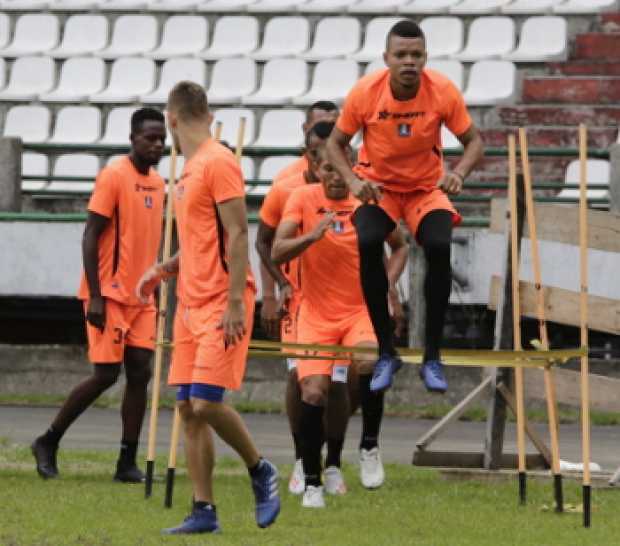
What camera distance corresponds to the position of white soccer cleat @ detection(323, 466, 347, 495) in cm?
1177

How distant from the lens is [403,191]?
1055cm

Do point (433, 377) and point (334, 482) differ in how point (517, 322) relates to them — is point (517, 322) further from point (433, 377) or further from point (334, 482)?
point (334, 482)

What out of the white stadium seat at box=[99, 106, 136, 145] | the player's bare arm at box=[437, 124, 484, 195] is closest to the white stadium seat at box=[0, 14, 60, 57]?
the white stadium seat at box=[99, 106, 136, 145]

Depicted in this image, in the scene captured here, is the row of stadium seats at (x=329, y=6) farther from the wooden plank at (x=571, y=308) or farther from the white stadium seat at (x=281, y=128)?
the wooden plank at (x=571, y=308)

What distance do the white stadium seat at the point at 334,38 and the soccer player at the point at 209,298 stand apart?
45.6 feet

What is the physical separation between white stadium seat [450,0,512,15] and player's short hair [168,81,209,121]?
14112 millimetres

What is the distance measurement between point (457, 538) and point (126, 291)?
3.71 metres

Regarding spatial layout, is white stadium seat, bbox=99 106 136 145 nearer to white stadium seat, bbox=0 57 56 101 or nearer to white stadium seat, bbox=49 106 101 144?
white stadium seat, bbox=49 106 101 144

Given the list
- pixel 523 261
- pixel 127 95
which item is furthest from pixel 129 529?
pixel 127 95

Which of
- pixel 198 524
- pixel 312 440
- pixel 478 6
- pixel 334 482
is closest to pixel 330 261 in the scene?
pixel 312 440

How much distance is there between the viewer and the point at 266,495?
9594 mm

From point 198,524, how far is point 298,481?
7.80 feet

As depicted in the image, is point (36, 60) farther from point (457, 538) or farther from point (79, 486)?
point (457, 538)

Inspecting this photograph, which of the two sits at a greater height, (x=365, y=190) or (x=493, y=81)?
(x=493, y=81)
